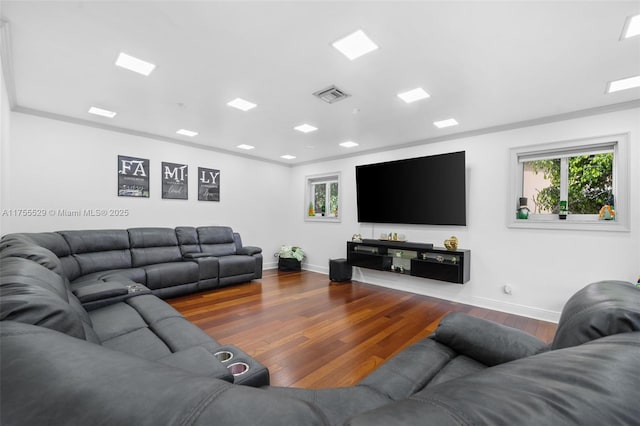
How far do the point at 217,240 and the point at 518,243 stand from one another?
507cm

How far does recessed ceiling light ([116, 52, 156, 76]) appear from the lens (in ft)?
7.81

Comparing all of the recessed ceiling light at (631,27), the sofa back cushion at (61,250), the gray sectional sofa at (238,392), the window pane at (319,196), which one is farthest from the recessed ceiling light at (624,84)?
the sofa back cushion at (61,250)

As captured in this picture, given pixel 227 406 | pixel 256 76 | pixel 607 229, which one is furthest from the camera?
pixel 607 229

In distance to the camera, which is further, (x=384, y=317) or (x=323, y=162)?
(x=323, y=162)

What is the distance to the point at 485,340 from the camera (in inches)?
58.6

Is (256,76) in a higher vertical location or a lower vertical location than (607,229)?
higher

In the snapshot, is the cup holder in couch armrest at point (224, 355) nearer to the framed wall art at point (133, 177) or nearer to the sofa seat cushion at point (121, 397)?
the sofa seat cushion at point (121, 397)

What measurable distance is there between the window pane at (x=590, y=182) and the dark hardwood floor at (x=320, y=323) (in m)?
1.59

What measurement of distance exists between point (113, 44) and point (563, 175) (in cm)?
520

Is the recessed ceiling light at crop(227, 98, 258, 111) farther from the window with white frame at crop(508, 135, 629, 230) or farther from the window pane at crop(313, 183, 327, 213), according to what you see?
the window with white frame at crop(508, 135, 629, 230)

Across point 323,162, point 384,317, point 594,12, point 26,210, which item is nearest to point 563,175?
point 594,12

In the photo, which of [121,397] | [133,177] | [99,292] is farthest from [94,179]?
[121,397]

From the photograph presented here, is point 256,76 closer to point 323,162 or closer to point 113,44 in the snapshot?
point 113,44

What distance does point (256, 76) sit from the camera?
8.60ft
